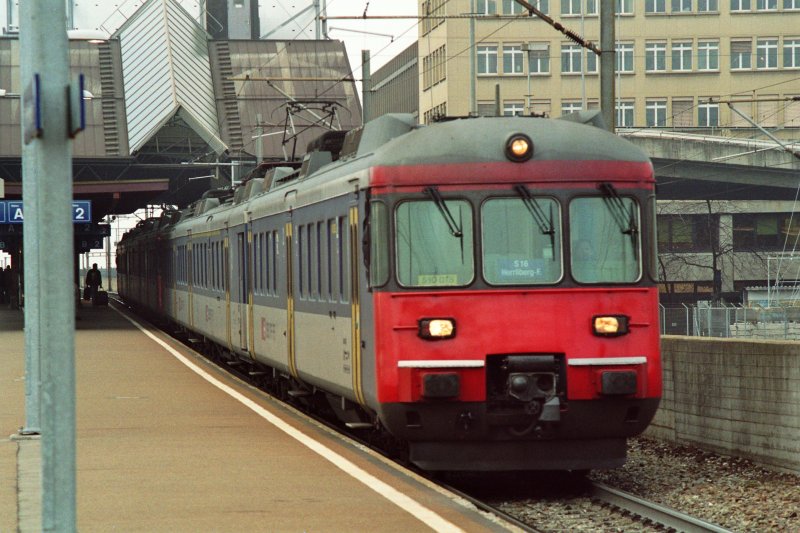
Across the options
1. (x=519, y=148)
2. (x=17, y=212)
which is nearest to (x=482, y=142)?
(x=519, y=148)

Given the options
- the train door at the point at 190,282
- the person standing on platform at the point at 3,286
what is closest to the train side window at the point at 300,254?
the train door at the point at 190,282

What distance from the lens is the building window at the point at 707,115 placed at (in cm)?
8569

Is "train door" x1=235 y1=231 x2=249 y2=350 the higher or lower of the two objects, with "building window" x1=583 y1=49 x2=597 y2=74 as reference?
lower

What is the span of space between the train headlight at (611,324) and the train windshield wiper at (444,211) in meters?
1.22

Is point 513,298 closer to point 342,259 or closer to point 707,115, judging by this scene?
point 342,259

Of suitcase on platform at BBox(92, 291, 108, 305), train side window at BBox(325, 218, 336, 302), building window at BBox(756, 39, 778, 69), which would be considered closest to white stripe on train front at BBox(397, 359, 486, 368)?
train side window at BBox(325, 218, 336, 302)

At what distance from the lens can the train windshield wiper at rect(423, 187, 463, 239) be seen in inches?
469

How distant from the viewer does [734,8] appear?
285 ft

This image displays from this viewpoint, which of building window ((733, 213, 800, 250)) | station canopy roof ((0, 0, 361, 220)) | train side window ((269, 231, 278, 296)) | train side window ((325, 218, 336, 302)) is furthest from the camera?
building window ((733, 213, 800, 250))

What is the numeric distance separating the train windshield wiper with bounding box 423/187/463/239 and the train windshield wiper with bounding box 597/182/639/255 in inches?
45.5

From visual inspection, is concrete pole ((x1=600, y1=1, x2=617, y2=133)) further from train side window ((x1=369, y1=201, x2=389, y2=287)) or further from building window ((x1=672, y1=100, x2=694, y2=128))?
building window ((x1=672, y1=100, x2=694, y2=128))

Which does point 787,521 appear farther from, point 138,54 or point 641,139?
point 138,54

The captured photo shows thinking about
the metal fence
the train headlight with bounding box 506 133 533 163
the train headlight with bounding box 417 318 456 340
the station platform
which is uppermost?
the train headlight with bounding box 506 133 533 163

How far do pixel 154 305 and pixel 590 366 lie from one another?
30.8 m
